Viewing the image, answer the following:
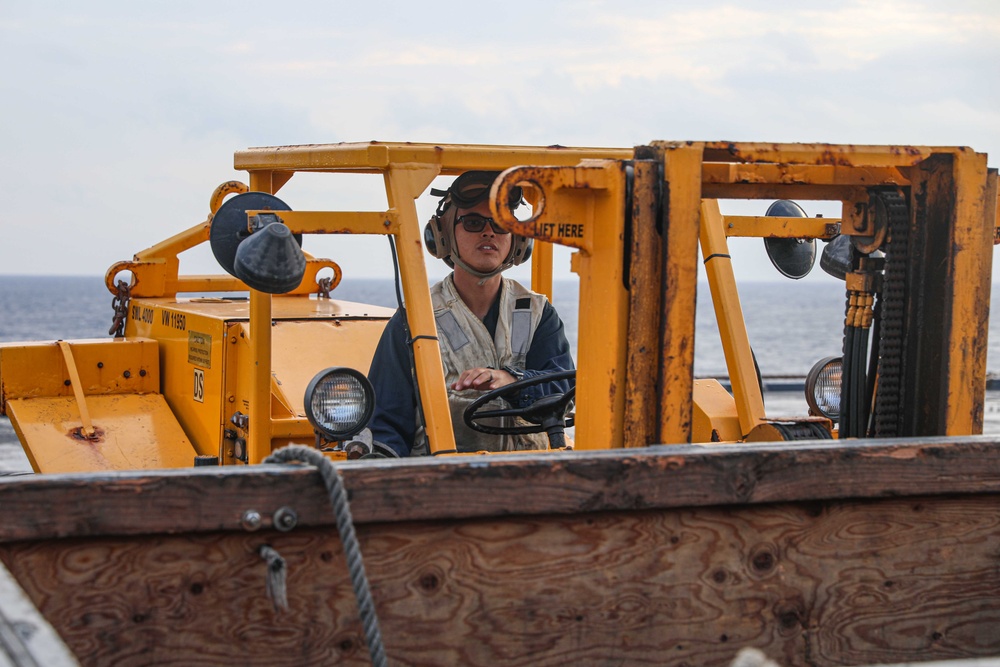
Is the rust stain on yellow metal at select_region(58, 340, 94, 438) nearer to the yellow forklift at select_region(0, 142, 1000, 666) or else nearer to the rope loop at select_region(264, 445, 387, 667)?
the yellow forklift at select_region(0, 142, 1000, 666)

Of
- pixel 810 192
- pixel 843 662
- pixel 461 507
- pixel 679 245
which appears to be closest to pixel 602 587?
pixel 461 507

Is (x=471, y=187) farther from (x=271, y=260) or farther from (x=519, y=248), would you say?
(x=271, y=260)

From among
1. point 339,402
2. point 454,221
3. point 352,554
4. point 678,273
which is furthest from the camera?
point 454,221

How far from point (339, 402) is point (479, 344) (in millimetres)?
851

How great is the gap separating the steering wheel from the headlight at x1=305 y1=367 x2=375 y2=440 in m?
0.48

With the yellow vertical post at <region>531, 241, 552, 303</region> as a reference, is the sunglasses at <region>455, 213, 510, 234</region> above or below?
above

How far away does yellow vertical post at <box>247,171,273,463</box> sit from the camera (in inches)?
157

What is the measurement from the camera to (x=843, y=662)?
2316 mm

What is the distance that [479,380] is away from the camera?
3.84m

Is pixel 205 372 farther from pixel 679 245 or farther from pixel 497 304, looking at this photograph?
pixel 679 245

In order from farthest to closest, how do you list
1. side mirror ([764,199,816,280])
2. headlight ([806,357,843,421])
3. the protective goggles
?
side mirror ([764,199,816,280]), the protective goggles, headlight ([806,357,843,421])

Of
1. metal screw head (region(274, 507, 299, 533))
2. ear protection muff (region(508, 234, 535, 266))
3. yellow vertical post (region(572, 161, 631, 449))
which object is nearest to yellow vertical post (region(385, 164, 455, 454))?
ear protection muff (region(508, 234, 535, 266))

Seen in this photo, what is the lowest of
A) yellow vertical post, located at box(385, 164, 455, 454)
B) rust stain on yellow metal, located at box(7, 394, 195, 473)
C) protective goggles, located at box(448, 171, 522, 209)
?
rust stain on yellow metal, located at box(7, 394, 195, 473)

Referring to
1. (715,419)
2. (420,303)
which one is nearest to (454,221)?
(420,303)
